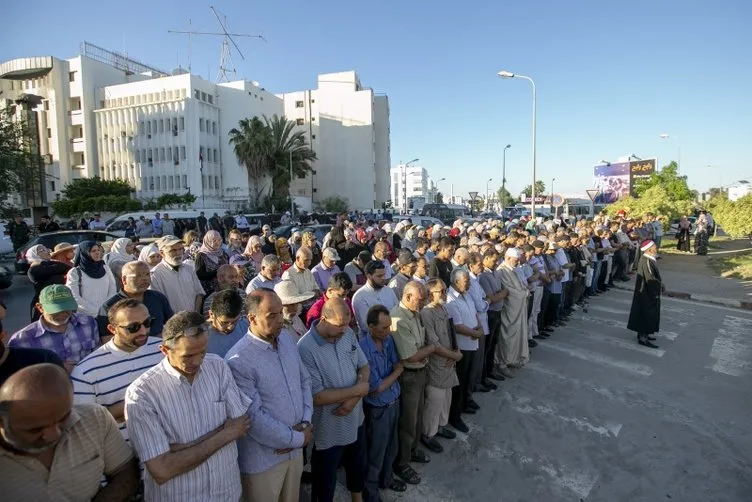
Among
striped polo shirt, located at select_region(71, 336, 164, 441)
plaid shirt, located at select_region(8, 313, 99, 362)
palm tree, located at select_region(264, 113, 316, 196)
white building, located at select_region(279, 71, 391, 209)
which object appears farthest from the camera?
white building, located at select_region(279, 71, 391, 209)

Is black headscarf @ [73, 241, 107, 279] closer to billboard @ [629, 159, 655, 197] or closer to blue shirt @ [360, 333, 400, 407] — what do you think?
blue shirt @ [360, 333, 400, 407]

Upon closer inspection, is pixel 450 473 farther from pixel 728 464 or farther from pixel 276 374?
pixel 728 464

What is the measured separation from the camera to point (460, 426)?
16.1 feet

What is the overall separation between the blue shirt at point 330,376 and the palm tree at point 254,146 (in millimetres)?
49299

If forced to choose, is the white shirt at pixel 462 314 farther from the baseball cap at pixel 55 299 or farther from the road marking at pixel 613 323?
the road marking at pixel 613 323

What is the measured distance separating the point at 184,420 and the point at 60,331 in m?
1.79

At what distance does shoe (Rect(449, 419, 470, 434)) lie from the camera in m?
4.89

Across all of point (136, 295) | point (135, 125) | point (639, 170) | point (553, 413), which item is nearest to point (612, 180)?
point (639, 170)

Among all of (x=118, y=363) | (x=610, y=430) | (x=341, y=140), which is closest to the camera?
(x=118, y=363)

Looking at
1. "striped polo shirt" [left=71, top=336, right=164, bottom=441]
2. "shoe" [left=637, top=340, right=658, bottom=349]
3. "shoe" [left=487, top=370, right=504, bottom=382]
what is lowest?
"shoe" [left=487, top=370, right=504, bottom=382]

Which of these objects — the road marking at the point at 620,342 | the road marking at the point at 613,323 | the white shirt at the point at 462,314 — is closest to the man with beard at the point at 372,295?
the white shirt at the point at 462,314

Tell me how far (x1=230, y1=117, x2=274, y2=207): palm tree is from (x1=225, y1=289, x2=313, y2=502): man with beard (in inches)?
1953

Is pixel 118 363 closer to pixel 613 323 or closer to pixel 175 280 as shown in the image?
pixel 175 280

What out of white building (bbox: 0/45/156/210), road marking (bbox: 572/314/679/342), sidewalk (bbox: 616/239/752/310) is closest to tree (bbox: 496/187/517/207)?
sidewalk (bbox: 616/239/752/310)
